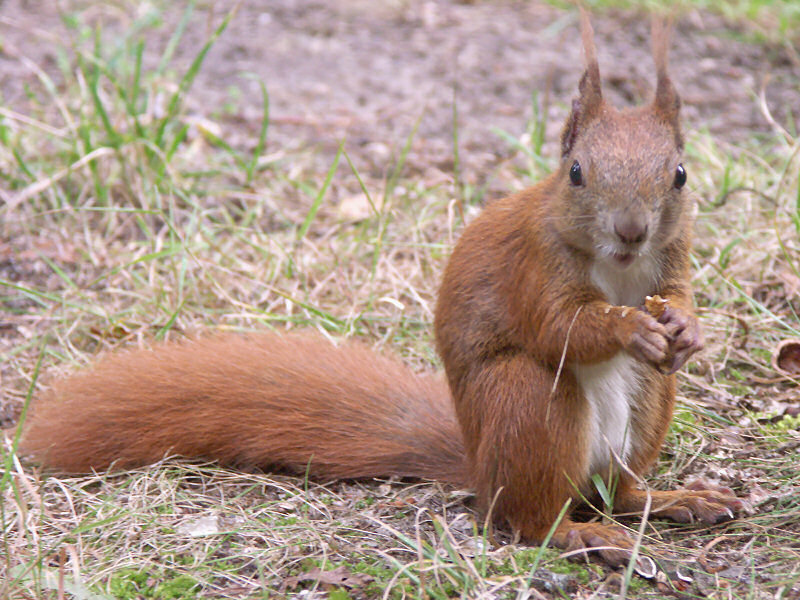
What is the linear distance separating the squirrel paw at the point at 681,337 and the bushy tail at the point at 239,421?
27.4 inches

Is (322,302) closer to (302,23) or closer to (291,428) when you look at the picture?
(291,428)

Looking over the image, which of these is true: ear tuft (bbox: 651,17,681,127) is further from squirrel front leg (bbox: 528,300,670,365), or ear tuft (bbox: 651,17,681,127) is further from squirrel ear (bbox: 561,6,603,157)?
squirrel front leg (bbox: 528,300,670,365)

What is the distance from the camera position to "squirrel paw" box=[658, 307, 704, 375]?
7.32 feet

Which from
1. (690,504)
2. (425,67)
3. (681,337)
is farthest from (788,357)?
(425,67)

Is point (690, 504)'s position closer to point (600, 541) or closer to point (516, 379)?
point (600, 541)

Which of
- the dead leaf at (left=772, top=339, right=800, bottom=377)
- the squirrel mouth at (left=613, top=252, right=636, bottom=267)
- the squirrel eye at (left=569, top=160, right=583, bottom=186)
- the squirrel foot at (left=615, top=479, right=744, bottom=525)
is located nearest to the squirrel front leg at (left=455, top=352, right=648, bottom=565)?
the squirrel foot at (left=615, top=479, right=744, bottom=525)

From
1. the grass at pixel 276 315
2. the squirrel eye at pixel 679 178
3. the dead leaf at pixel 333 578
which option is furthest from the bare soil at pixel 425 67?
the dead leaf at pixel 333 578

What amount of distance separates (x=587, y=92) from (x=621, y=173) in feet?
0.95

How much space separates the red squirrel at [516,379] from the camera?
7.54 feet

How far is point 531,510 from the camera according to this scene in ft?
7.89

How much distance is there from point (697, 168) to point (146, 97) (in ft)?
7.75

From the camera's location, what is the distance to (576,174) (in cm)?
233

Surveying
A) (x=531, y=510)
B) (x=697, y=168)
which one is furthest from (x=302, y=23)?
(x=531, y=510)

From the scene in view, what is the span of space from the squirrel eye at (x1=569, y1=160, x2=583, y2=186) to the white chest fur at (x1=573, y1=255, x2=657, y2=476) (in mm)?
206
